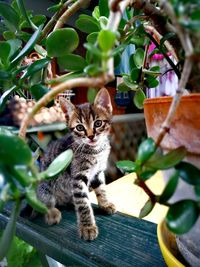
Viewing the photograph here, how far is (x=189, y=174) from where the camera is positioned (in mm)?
179

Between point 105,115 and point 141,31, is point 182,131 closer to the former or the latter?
point 141,31

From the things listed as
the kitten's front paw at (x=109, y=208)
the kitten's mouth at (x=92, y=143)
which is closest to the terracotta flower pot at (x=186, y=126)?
the kitten's front paw at (x=109, y=208)

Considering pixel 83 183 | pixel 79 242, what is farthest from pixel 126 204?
pixel 79 242

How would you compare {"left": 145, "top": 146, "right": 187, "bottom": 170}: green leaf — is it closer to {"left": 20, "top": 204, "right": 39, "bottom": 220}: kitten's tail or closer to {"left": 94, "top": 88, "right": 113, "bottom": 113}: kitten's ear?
{"left": 20, "top": 204, "right": 39, "bottom": 220}: kitten's tail

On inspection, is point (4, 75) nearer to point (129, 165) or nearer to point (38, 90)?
point (38, 90)

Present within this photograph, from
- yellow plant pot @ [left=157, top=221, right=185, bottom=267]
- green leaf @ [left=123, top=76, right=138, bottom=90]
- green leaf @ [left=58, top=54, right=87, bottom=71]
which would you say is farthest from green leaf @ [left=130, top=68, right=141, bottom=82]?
yellow plant pot @ [left=157, top=221, right=185, bottom=267]

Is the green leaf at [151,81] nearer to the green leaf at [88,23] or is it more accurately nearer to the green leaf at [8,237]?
the green leaf at [88,23]

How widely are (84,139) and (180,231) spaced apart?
64 centimetres

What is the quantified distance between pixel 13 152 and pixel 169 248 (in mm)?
248

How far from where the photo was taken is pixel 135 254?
37 cm

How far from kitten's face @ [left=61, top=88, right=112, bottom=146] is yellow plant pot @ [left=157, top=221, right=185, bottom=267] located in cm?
48

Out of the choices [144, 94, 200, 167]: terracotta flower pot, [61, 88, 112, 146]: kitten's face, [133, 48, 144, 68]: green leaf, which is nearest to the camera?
[144, 94, 200, 167]: terracotta flower pot

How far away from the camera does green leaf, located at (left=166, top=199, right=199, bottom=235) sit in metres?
0.16

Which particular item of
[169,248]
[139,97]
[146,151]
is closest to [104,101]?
[139,97]
